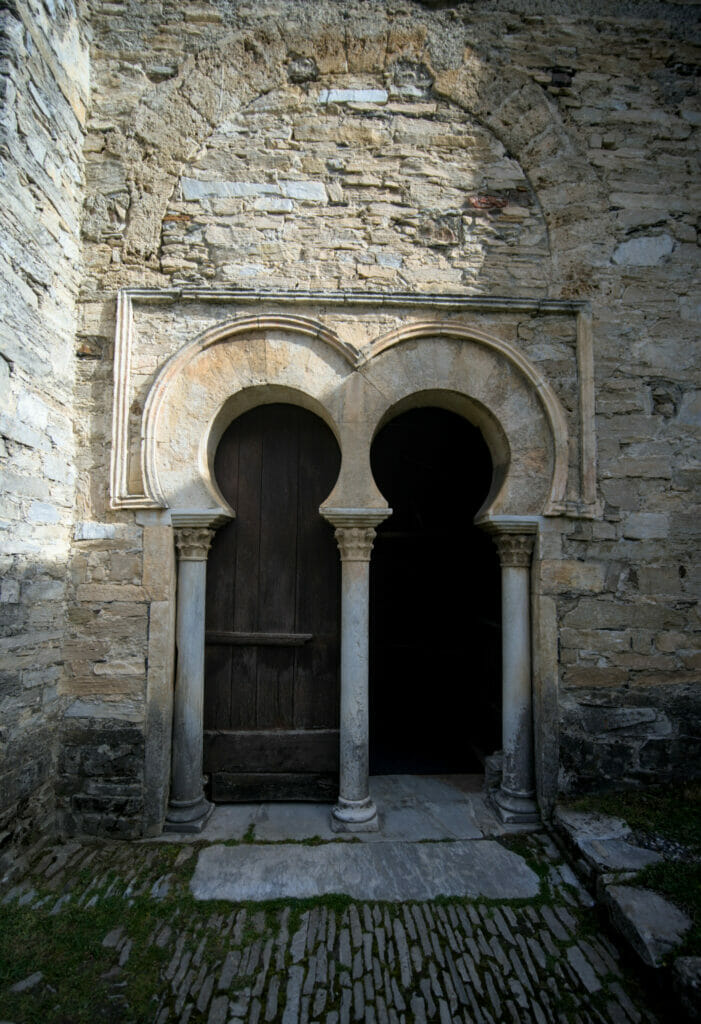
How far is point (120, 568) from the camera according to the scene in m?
3.90

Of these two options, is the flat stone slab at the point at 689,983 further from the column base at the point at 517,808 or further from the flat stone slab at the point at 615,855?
the column base at the point at 517,808

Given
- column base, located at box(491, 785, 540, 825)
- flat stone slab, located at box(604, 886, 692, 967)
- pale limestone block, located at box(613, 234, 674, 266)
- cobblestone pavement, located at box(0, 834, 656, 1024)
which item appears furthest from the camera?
pale limestone block, located at box(613, 234, 674, 266)

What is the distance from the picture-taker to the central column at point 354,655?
154 inches

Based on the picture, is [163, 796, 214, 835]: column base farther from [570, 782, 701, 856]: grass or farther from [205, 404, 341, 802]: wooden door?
[570, 782, 701, 856]: grass

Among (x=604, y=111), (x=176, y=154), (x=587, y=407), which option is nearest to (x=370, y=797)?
(x=587, y=407)

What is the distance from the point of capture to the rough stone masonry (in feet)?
12.7

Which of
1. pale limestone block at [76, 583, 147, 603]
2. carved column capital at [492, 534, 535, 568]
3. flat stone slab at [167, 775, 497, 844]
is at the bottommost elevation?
flat stone slab at [167, 775, 497, 844]

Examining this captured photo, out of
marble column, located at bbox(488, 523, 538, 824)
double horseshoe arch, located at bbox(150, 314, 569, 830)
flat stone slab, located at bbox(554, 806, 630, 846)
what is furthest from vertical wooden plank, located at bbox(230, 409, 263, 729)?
flat stone slab, located at bbox(554, 806, 630, 846)

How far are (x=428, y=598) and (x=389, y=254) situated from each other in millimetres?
3213

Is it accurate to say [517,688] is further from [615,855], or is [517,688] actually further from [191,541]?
[191,541]

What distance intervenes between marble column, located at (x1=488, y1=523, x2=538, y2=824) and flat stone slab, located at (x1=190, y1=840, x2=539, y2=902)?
17.9 inches

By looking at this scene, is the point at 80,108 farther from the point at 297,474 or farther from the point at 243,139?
the point at 297,474

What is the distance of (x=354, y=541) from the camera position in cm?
400

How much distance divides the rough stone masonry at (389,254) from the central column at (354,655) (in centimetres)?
125
